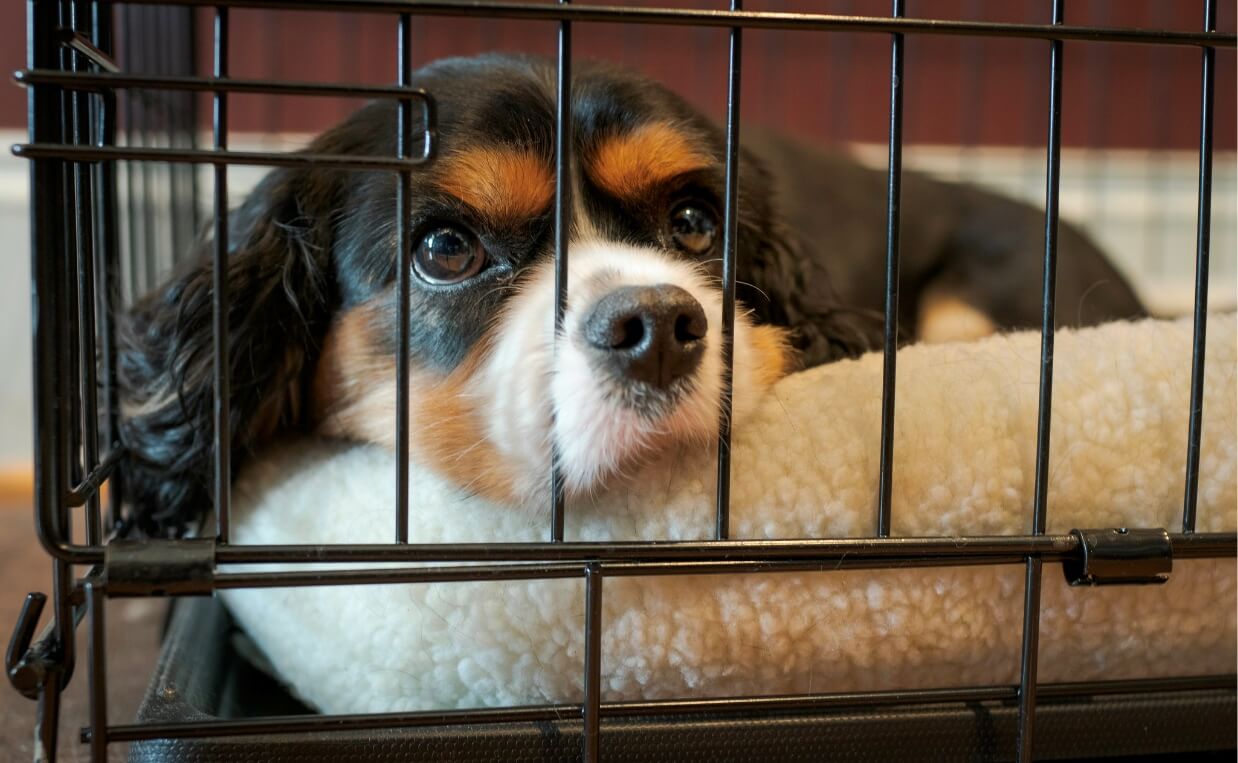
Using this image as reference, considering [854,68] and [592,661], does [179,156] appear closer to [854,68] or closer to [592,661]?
[592,661]

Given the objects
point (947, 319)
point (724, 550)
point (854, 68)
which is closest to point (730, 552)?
point (724, 550)

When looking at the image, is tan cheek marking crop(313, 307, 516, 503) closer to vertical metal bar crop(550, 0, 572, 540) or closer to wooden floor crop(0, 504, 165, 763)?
vertical metal bar crop(550, 0, 572, 540)

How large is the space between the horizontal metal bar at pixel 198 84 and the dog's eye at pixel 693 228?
441 millimetres

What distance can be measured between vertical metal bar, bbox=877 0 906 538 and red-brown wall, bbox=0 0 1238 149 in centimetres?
184

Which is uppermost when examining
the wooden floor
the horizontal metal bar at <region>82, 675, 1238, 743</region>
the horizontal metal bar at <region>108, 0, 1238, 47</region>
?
the horizontal metal bar at <region>108, 0, 1238, 47</region>

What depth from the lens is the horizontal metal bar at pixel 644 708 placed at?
2.41 ft

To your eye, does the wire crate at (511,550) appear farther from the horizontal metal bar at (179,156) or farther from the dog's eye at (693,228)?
the dog's eye at (693,228)

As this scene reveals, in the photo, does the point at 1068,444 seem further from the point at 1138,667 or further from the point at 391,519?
the point at 391,519

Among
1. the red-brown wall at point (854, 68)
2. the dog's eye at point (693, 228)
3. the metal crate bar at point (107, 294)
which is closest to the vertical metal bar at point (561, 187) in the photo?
the dog's eye at point (693, 228)

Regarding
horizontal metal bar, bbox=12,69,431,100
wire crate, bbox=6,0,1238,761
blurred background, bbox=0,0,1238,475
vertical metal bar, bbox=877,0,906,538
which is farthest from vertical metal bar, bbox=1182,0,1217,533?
blurred background, bbox=0,0,1238,475

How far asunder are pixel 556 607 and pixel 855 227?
47.9 inches

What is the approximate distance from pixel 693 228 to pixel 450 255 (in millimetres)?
257

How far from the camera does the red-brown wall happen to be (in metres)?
2.65

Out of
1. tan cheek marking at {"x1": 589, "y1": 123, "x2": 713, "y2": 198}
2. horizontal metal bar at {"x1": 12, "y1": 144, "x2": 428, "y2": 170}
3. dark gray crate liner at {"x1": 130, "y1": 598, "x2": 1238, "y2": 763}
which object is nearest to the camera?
horizontal metal bar at {"x1": 12, "y1": 144, "x2": 428, "y2": 170}
